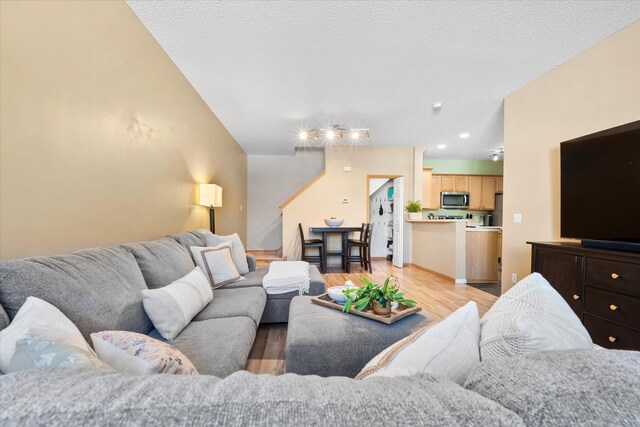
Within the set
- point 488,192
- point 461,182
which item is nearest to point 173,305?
point 461,182

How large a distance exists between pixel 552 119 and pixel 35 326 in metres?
3.95

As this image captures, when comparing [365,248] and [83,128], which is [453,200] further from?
[83,128]

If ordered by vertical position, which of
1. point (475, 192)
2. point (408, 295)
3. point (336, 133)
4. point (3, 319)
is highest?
point (336, 133)

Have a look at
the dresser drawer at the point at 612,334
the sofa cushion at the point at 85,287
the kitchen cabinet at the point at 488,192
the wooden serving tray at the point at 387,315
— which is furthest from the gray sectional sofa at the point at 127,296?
the kitchen cabinet at the point at 488,192

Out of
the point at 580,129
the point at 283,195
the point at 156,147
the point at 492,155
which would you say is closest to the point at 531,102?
the point at 580,129

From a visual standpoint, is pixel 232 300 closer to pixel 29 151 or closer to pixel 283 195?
pixel 29 151

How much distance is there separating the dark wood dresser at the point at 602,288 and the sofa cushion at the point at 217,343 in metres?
2.37

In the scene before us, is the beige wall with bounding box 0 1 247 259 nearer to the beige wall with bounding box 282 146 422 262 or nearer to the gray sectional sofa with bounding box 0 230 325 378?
the gray sectional sofa with bounding box 0 230 325 378

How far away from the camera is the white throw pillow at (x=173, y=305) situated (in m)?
1.31

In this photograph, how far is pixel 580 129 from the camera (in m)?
2.33

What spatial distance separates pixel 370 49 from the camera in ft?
7.48

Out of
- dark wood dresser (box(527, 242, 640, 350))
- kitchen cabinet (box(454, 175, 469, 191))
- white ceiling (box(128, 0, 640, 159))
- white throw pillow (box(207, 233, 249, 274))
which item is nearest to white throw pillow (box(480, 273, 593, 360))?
dark wood dresser (box(527, 242, 640, 350))

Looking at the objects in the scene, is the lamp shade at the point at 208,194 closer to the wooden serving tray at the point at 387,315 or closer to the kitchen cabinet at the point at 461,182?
the wooden serving tray at the point at 387,315

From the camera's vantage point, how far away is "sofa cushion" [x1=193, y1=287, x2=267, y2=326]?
5.50ft
